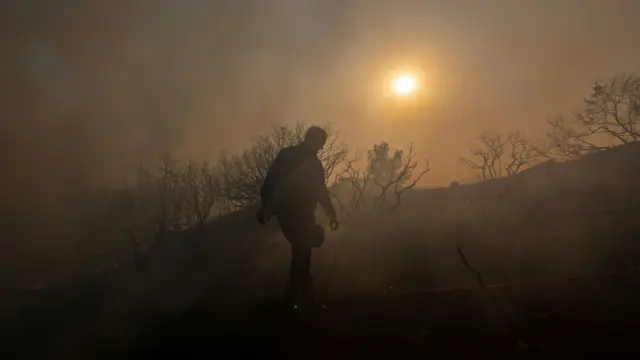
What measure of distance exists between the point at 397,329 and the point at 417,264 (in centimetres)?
1457

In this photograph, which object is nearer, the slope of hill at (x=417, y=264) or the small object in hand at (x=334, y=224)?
the slope of hill at (x=417, y=264)

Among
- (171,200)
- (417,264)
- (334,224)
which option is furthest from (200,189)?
(334,224)

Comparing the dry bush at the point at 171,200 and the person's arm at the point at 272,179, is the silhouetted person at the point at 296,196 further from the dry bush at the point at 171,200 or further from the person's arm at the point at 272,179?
the dry bush at the point at 171,200

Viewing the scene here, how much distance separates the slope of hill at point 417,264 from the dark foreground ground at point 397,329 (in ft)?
0.09

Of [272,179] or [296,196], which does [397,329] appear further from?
[272,179]

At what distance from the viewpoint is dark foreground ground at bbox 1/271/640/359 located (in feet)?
10.7

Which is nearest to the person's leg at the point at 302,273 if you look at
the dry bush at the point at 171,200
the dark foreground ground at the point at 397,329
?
the dark foreground ground at the point at 397,329

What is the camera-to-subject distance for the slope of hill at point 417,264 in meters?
4.34

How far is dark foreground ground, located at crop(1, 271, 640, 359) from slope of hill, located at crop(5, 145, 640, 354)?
0.03m

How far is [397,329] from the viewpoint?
3771 mm

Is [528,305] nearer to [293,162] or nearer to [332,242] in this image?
[293,162]

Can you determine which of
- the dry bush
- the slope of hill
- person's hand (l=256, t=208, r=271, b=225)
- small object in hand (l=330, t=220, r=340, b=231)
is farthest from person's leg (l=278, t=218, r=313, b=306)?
the dry bush

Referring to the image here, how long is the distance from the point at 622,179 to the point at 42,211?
4965 cm

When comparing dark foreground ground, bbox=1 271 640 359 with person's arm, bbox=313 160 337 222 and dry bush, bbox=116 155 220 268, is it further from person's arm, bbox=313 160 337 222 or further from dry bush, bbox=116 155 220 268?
dry bush, bbox=116 155 220 268
